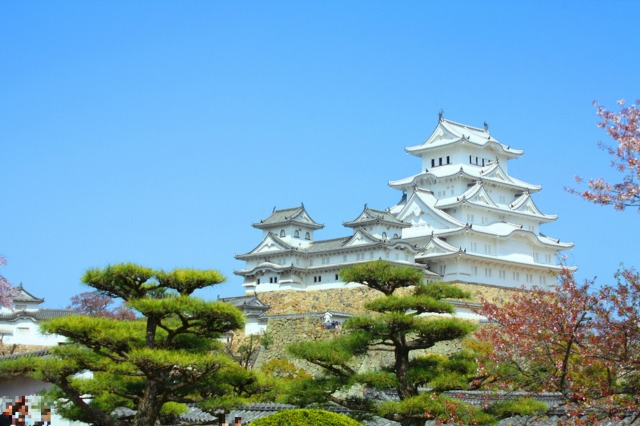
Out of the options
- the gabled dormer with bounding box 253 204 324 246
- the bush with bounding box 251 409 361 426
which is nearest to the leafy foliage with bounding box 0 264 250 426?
the bush with bounding box 251 409 361 426

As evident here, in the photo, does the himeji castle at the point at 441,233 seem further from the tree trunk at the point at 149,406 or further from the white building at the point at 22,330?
the tree trunk at the point at 149,406

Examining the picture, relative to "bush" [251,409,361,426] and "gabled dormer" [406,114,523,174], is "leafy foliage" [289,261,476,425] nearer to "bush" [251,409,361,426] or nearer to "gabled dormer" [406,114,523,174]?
"bush" [251,409,361,426]

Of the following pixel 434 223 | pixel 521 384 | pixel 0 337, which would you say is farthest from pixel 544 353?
pixel 434 223

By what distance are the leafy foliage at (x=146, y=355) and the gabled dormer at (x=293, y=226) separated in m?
36.1

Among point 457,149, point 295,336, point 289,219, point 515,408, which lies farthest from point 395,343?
point 457,149

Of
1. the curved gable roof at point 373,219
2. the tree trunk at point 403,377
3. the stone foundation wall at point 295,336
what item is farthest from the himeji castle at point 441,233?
the tree trunk at point 403,377

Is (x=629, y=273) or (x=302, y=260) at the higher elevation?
(x=302, y=260)

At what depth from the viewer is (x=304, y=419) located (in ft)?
35.7

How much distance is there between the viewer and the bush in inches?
426

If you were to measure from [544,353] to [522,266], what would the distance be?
40.7 metres

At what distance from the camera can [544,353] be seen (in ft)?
32.7

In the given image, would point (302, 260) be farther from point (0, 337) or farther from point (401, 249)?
point (0, 337)

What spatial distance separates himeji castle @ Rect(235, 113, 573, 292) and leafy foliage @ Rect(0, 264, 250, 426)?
3160 centimetres

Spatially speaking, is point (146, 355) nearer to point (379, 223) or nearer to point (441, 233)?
point (379, 223)
